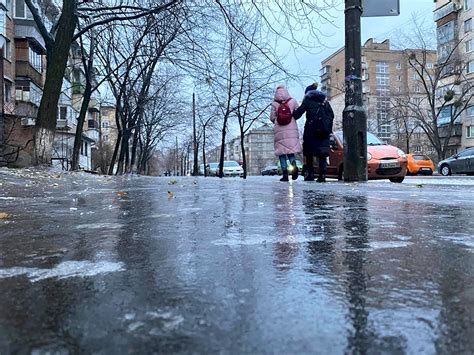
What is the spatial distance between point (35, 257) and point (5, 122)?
1969 centimetres

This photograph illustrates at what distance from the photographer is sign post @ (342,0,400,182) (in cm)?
798

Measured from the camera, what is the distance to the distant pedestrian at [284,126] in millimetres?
9336

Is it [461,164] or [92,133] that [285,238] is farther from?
[92,133]

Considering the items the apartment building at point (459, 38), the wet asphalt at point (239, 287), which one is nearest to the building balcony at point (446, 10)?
the apartment building at point (459, 38)

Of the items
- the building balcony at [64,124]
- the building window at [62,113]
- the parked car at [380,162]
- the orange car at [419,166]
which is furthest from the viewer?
the building window at [62,113]

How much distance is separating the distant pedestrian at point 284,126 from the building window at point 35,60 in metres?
25.5

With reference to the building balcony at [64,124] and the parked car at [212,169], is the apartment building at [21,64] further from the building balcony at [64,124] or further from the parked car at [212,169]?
the parked car at [212,169]

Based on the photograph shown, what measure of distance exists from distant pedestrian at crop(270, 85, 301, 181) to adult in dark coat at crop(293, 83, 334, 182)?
27cm

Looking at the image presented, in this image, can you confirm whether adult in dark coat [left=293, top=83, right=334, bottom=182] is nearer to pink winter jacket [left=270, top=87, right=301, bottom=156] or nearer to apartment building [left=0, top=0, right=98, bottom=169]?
pink winter jacket [left=270, top=87, right=301, bottom=156]

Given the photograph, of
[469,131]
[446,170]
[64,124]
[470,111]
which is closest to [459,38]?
[470,111]

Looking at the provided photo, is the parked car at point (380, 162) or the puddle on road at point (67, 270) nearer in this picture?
the puddle on road at point (67, 270)

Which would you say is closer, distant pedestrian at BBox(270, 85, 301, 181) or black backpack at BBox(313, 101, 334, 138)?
black backpack at BBox(313, 101, 334, 138)

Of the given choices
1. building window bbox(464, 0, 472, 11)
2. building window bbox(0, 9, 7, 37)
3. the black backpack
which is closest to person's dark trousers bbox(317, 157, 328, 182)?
the black backpack

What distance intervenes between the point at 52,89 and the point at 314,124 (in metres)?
6.53
